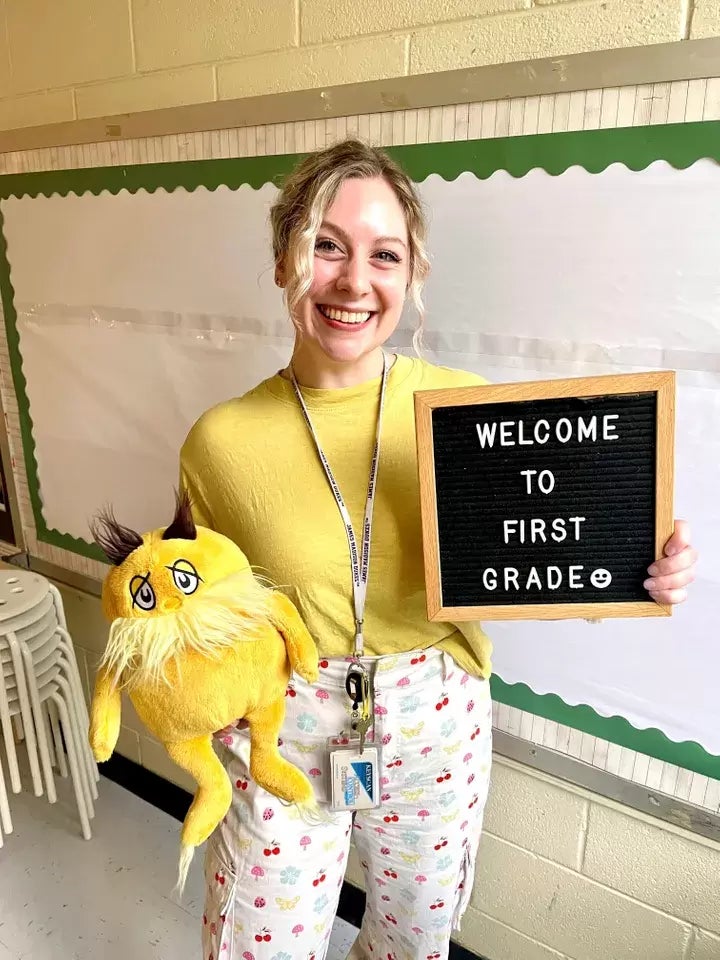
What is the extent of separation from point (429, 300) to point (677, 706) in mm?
798

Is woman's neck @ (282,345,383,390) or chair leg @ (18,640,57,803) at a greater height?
woman's neck @ (282,345,383,390)

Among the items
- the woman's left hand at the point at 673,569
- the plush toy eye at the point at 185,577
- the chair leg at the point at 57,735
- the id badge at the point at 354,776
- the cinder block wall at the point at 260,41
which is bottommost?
the chair leg at the point at 57,735

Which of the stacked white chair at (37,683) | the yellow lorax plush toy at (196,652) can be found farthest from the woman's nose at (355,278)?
the stacked white chair at (37,683)

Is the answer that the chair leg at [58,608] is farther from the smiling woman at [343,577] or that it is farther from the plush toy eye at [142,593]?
the plush toy eye at [142,593]

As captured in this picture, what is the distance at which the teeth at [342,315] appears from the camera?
0.89 meters

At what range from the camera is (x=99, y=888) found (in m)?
1.76

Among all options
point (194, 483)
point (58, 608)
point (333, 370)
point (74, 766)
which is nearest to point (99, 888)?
point (74, 766)

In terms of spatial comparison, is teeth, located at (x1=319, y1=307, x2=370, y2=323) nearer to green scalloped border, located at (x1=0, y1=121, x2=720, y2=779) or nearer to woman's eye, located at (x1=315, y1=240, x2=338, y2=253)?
woman's eye, located at (x1=315, y1=240, x2=338, y2=253)

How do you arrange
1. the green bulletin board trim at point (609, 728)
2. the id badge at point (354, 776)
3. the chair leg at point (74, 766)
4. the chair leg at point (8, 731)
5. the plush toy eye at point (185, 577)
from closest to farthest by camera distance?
the plush toy eye at point (185, 577), the id badge at point (354, 776), the green bulletin board trim at point (609, 728), the chair leg at point (8, 731), the chair leg at point (74, 766)

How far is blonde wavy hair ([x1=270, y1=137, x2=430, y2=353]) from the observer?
85 cm

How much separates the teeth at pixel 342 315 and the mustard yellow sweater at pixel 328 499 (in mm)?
105

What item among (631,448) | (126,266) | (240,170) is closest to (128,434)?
(126,266)

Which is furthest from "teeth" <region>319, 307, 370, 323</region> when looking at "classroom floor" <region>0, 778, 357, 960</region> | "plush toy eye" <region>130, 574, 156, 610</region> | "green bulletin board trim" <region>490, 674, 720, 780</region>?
"classroom floor" <region>0, 778, 357, 960</region>

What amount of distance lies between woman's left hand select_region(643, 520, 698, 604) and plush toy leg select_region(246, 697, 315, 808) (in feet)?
1.54
